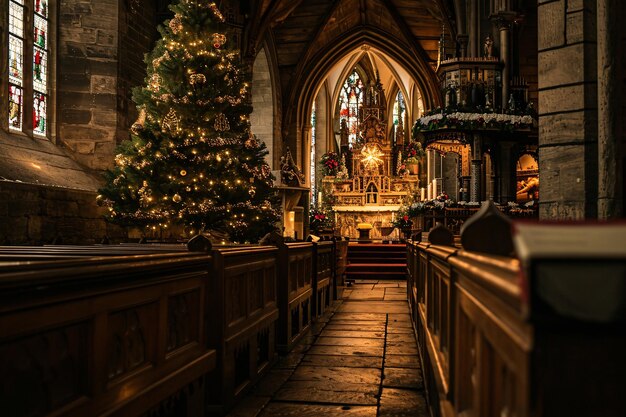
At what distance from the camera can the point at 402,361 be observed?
14.0ft

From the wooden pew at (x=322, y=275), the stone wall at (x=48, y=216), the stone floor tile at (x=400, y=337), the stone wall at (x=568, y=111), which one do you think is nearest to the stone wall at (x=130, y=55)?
the stone wall at (x=48, y=216)

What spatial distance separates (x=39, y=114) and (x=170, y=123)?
2.17 metres

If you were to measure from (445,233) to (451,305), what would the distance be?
3.63 feet

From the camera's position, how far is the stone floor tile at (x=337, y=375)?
366 cm

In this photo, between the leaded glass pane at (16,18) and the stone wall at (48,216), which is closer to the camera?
the stone wall at (48,216)

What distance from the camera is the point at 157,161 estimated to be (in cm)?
763

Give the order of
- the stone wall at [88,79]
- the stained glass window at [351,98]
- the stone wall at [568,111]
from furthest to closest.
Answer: the stained glass window at [351,98]
the stone wall at [88,79]
the stone wall at [568,111]

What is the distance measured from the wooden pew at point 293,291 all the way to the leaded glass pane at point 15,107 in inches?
175

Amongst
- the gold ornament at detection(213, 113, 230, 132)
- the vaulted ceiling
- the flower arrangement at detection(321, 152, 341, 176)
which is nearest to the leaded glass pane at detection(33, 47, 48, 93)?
the gold ornament at detection(213, 113, 230, 132)

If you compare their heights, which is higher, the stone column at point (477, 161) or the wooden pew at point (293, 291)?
the stone column at point (477, 161)

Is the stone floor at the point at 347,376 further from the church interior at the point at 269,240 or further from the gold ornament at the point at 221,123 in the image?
the gold ornament at the point at 221,123

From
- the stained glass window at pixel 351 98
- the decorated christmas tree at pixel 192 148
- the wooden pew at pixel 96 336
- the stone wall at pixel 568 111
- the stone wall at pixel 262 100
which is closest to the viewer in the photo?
the wooden pew at pixel 96 336

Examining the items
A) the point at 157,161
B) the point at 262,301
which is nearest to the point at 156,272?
the point at 262,301

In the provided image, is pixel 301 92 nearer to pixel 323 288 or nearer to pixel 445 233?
pixel 323 288
